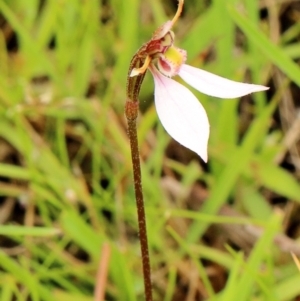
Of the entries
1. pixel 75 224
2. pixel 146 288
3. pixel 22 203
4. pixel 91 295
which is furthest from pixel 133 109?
pixel 22 203

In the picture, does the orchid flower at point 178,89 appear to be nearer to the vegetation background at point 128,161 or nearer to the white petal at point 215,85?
the white petal at point 215,85

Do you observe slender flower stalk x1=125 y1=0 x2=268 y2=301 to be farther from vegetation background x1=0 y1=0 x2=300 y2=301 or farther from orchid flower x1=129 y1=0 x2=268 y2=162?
vegetation background x1=0 y1=0 x2=300 y2=301

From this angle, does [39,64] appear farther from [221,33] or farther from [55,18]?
[221,33]

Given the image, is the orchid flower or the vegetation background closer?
the orchid flower

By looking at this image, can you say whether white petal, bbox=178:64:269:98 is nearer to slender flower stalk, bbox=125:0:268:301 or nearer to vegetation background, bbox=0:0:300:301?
slender flower stalk, bbox=125:0:268:301

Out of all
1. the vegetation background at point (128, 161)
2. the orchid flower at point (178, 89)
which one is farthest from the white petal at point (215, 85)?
the vegetation background at point (128, 161)

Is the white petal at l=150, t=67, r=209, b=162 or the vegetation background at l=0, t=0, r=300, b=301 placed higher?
the vegetation background at l=0, t=0, r=300, b=301

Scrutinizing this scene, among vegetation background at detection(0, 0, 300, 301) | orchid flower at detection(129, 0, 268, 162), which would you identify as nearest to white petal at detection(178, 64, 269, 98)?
orchid flower at detection(129, 0, 268, 162)
